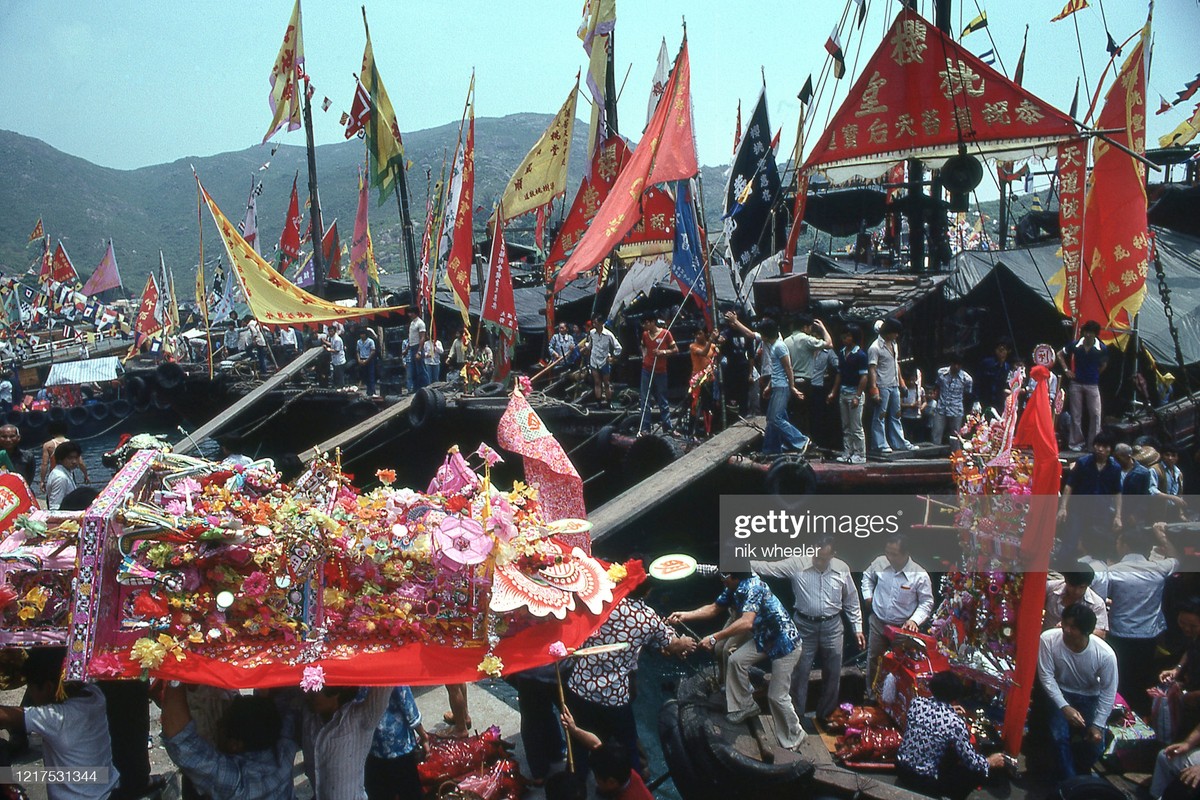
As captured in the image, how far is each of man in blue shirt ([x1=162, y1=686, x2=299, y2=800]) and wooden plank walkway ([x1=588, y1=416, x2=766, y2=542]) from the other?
193 inches

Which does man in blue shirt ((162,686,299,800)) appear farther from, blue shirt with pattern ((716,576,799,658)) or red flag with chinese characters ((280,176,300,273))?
red flag with chinese characters ((280,176,300,273))

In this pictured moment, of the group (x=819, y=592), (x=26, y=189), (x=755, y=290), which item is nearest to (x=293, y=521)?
(x=819, y=592)

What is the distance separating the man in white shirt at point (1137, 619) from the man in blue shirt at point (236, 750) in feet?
18.6

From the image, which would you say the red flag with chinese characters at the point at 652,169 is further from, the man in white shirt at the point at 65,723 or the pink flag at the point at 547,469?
the man in white shirt at the point at 65,723

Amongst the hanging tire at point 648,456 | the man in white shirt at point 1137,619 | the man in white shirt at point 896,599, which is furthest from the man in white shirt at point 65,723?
the hanging tire at point 648,456

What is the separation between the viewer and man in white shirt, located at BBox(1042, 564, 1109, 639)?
5.18m

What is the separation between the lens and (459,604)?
13.0 feet

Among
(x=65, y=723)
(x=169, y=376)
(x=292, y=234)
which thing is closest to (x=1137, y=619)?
(x=65, y=723)

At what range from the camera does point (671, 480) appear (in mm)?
9594

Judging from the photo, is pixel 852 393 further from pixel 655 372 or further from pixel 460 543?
pixel 460 543

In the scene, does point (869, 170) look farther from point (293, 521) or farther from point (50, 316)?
point (50, 316)

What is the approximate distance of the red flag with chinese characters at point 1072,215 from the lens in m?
9.36

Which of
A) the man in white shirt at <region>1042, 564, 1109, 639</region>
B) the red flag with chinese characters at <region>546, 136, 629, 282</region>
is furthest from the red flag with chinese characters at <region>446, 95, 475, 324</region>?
the man in white shirt at <region>1042, 564, 1109, 639</region>

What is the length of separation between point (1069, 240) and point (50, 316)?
3473 centimetres
